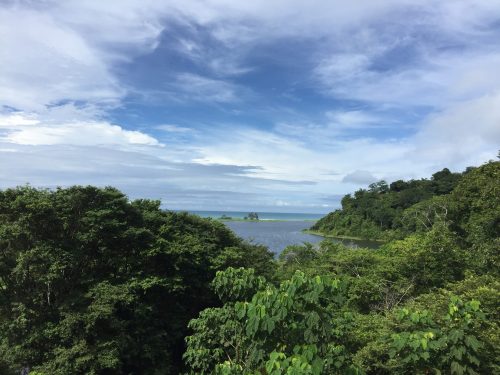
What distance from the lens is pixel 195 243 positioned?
62.6ft

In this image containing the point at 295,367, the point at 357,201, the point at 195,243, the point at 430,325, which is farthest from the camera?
the point at 357,201

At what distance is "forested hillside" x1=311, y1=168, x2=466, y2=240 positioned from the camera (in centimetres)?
7712

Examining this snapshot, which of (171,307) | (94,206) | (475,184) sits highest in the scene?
(475,184)

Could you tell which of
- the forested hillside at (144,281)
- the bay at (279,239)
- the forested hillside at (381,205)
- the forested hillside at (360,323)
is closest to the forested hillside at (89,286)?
the forested hillside at (144,281)

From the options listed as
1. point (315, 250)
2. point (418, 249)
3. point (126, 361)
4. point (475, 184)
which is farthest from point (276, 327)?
point (475, 184)

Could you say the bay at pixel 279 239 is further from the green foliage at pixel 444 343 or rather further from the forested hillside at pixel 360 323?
the green foliage at pixel 444 343

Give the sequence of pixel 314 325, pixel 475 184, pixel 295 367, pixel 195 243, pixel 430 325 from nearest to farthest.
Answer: pixel 295 367 → pixel 314 325 → pixel 430 325 → pixel 195 243 → pixel 475 184

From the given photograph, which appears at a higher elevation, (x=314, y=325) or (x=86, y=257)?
(x=314, y=325)

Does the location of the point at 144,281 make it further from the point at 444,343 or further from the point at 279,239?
the point at 279,239

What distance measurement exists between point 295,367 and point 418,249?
15670 millimetres

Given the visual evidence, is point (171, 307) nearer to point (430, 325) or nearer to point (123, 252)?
point (123, 252)

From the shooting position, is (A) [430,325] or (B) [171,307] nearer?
(A) [430,325]

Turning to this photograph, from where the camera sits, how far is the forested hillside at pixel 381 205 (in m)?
77.1

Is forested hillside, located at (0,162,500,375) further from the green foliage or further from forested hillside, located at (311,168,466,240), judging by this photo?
forested hillside, located at (311,168,466,240)
